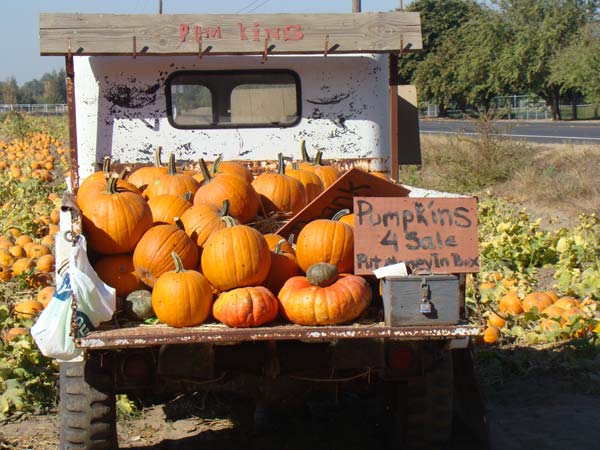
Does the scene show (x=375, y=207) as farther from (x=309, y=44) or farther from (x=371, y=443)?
(x=309, y=44)

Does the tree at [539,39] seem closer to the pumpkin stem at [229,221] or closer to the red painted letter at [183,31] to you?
the red painted letter at [183,31]

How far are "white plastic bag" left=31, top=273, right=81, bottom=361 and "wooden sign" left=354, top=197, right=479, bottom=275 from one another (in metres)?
1.32

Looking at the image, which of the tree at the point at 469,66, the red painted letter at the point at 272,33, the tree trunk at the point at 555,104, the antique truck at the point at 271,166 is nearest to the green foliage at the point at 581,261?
the antique truck at the point at 271,166

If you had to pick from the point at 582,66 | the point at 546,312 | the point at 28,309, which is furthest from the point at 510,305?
the point at 582,66

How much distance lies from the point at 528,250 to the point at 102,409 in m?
6.23

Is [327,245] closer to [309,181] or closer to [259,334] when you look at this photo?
[259,334]

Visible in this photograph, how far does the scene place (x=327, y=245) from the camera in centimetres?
456

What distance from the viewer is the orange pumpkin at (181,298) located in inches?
165

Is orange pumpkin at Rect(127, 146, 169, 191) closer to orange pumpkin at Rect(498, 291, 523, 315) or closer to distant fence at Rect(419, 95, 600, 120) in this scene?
orange pumpkin at Rect(498, 291, 523, 315)

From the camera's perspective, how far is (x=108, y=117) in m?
6.98

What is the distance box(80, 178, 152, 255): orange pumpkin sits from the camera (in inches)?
183

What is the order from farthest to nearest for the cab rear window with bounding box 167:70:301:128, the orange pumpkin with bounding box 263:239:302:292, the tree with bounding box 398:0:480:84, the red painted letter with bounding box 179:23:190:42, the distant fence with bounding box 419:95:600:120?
the tree with bounding box 398:0:480:84 < the distant fence with bounding box 419:95:600:120 < the cab rear window with bounding box 167:70:301:128 < the red painted letter with bounding box 179:23:190:42 < the orange pumpkin with bounding box 263:239:302:292

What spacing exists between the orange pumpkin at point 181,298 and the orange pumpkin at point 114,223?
1.32ft

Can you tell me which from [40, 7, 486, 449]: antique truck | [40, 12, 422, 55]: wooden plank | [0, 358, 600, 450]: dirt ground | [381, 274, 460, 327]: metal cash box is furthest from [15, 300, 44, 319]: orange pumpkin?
[381, 274, 460, 327]: metal cash box
